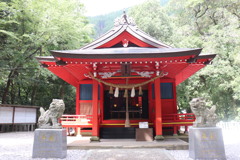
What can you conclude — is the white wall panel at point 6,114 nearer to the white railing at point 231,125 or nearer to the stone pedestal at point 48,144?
the stone pedestal at point 48,144

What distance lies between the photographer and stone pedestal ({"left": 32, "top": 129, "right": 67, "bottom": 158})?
241 inches

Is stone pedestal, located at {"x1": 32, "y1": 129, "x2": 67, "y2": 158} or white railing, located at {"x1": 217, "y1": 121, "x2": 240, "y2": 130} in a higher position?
stone pedestal, located at {"x1": 32, "y1": 129, "x2": 67, "y2": 158}

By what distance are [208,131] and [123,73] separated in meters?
4.08

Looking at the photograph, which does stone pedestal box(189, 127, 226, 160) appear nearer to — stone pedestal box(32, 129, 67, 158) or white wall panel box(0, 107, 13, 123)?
stone pedestal box(32, 129, 67, 158)

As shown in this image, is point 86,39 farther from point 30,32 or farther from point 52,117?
point 52,117

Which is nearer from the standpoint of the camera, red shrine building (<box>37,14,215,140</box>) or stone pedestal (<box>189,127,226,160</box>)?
stone pedestal (<box>189,127,226,160</box>)

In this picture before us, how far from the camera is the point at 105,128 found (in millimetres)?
10078

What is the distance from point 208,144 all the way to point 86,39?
20.1m

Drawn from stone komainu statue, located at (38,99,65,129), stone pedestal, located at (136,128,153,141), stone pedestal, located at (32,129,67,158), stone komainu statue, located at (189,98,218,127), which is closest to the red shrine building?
stone pedestal, located at (136,128,153,141)

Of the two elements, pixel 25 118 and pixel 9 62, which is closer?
pixel 9 62

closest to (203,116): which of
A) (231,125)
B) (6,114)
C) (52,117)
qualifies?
(52,117)

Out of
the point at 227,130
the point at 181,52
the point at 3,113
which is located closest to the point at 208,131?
the point at 181,52

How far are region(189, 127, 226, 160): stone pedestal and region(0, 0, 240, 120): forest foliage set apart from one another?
11.4 meters

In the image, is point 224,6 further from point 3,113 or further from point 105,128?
point 3,113
